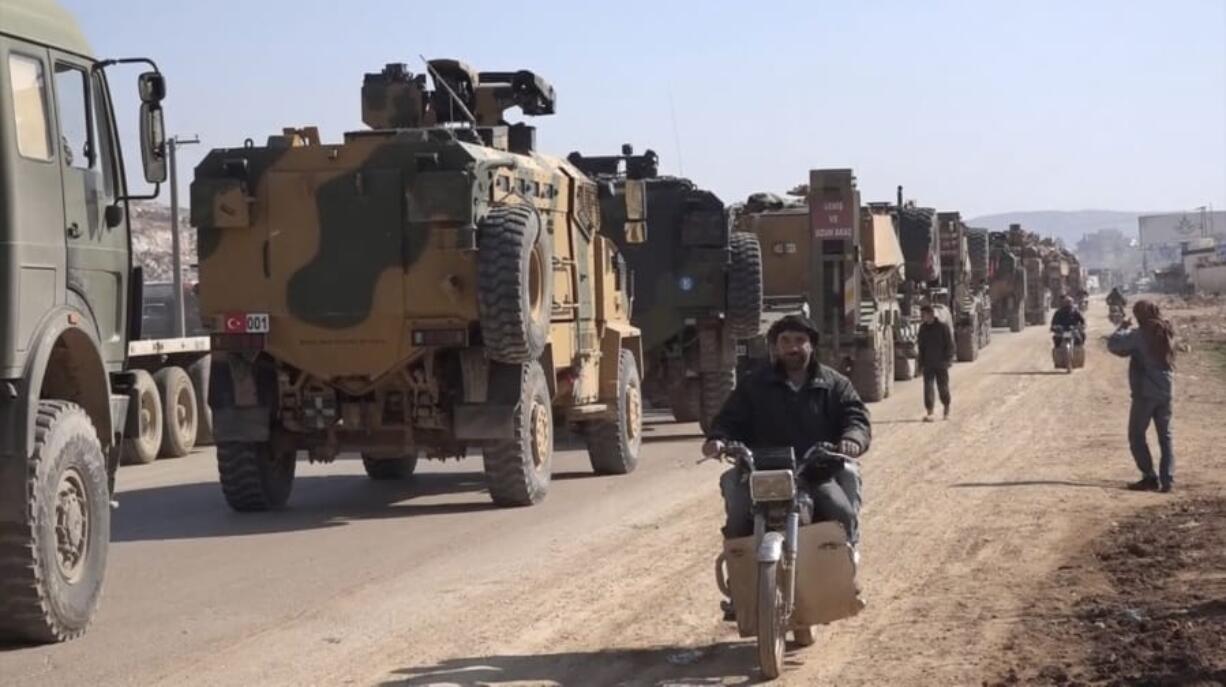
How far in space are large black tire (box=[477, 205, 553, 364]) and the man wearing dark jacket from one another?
17.1 ft

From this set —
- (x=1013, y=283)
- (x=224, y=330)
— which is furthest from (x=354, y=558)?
(x=1013, y=283)

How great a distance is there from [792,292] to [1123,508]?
45.1 feet

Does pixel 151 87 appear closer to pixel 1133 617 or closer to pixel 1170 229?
pixel 1133 617

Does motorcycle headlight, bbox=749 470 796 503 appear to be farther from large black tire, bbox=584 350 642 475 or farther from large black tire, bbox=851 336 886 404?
large black tire, bbox=851 336 886 404

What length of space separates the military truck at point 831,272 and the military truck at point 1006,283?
25601mm

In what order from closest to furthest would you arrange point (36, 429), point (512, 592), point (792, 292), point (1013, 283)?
point (36, 429) → point (512, 592) → point (792, 292) → point (1013, 283)

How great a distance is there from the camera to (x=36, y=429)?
896cm

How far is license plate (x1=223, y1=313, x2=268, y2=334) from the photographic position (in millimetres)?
14672

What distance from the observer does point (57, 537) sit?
9312 mm

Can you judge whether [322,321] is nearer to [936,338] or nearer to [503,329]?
[503,329]

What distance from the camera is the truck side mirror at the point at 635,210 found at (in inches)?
758

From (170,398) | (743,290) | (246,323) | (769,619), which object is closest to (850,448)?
(769,619)

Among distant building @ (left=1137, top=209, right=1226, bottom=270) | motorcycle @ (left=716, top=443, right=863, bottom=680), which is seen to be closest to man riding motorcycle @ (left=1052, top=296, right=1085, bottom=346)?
motorcycle @ (left=716, top=443, right=863, bottom=680)

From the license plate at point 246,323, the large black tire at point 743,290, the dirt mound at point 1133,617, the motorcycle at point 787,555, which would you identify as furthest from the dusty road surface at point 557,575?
the large black tire at point 743,290
